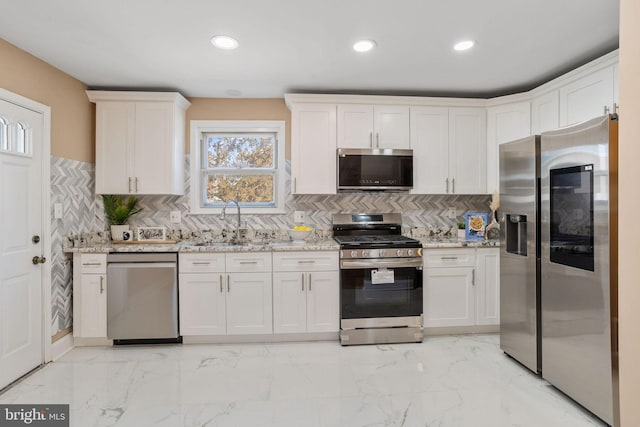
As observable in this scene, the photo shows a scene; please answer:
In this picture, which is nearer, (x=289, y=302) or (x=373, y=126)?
(x=289, y=302)

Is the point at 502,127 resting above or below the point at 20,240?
above

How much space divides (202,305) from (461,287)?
2.48 meters

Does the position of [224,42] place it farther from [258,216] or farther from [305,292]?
[305,292]

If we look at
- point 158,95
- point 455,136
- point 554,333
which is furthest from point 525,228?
point 158,95

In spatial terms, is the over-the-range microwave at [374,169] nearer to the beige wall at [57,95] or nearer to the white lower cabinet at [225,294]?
the white lower cabinet at [225,294]

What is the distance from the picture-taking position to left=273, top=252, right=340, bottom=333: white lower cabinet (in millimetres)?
3137

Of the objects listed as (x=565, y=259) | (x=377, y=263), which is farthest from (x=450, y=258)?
(x=565, y=259)

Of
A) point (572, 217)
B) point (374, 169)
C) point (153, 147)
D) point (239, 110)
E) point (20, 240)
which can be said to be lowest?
point (20, 240)

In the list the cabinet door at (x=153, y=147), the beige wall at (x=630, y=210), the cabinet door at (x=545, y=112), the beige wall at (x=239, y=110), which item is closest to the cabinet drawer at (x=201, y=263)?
the cabinet door at (x=153, y=147)

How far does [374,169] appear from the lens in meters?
3.41

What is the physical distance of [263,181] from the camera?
3.81 meters

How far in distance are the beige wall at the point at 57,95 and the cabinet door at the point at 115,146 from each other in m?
0.14

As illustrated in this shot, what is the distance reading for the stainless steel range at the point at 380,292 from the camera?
122 inches

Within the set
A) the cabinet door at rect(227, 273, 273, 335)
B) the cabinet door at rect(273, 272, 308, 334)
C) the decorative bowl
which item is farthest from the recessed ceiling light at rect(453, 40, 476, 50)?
the cabinet door at rect(227, 273, 273, 335)
